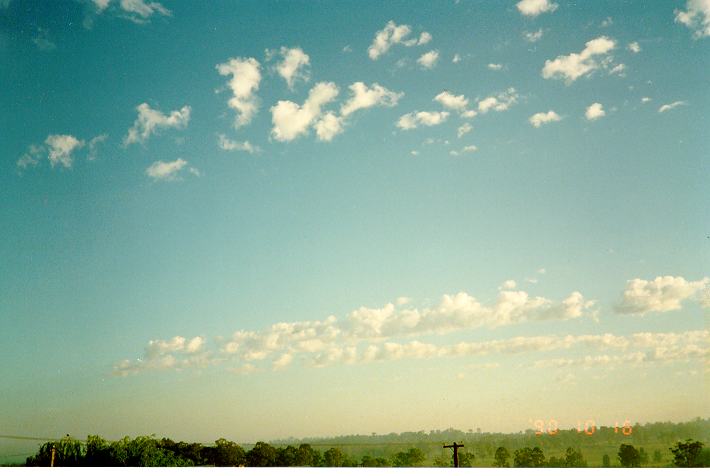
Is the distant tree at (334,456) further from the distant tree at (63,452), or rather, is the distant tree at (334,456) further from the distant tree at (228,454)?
the distant tree at (63,452)

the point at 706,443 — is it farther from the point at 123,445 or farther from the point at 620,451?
the point at 123,445

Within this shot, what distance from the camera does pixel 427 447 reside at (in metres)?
4.90

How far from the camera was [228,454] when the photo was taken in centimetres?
492

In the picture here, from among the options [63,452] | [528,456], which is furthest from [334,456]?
[63,452]

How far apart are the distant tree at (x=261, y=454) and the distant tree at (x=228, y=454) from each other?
0.08 m

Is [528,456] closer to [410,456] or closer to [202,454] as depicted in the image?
[410,456]

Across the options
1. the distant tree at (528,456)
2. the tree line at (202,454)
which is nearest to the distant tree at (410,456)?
the tree line at (202,454)

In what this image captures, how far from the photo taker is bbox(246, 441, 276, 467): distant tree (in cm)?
442

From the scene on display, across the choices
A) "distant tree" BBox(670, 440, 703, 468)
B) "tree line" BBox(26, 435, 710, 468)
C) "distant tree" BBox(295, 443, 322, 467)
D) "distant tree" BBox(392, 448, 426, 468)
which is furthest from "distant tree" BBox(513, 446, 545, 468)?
"distant tree" BBox(295, 443, 322, 467)

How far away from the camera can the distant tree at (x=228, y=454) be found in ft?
15.5

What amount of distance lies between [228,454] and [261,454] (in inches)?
17.9
